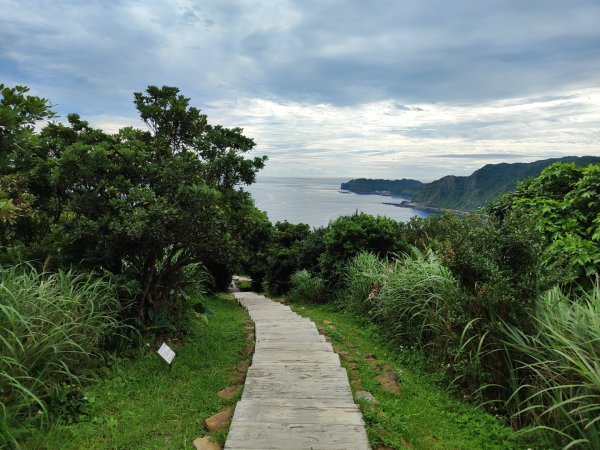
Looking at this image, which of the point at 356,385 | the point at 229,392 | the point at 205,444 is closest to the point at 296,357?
the point at 356,385

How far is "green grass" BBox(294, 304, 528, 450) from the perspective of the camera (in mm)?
2971

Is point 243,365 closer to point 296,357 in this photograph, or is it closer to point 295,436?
point 296,357

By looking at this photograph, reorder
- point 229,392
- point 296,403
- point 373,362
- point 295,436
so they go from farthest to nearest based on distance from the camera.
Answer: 1. point 373,362
2. point 229,392
3. point 296,403
4. point 295,436

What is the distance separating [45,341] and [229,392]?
1683 millimetres

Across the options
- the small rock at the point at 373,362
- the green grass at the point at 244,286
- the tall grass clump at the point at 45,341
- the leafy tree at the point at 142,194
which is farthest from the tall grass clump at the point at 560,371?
the green grass at the point at 244,286

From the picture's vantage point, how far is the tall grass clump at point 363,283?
668 centimetres

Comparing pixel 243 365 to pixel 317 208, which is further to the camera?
pixel 317 208

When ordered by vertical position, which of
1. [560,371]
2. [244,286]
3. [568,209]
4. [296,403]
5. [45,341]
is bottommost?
[244,286]

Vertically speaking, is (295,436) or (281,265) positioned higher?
(295,436)

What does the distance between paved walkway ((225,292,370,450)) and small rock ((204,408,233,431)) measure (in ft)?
0.40

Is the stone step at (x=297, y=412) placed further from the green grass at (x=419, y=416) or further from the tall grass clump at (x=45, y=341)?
the tall grass clump at (x=45, y=341)

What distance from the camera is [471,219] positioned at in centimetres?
419

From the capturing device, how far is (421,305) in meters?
4.94

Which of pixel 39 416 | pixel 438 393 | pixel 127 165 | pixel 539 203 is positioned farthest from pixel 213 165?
pixel 539 203
